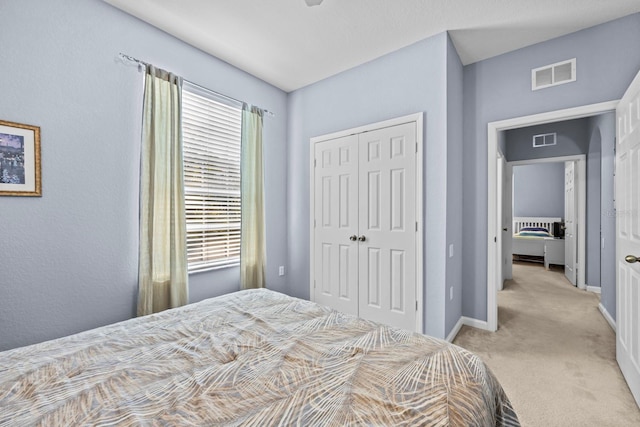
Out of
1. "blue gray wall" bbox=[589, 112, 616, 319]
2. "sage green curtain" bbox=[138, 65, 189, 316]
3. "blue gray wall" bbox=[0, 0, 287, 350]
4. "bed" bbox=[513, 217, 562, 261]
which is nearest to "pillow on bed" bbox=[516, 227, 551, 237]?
"bed" bbox=[513, 217, 562, 261]

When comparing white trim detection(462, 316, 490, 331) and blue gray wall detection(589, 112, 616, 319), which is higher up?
blue gray wall detection(589, 112, 616, 319)

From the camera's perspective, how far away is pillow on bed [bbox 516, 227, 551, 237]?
6.67 metres

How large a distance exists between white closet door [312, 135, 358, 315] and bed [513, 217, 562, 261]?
554 centimetres

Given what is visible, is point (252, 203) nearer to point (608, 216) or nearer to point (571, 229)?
point (608, 216)

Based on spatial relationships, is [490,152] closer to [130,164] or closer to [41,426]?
[130,164]

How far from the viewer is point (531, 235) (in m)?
6.71

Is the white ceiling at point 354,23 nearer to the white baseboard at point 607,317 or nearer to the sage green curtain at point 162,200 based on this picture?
the sage green curtain at point 162,200

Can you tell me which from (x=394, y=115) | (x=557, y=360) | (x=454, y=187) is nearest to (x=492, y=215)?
(x=454, y=187)

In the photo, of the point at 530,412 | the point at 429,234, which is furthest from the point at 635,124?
the point at 530,412

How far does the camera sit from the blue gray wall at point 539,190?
7109 millimetres

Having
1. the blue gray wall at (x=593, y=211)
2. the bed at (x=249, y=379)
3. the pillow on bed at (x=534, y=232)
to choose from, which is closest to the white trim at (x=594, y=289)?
the blue gray wall at (x=593, y=211)

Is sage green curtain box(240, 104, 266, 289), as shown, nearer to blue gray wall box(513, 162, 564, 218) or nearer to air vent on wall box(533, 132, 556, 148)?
air vent on wall box(533, 132, 556, 148)

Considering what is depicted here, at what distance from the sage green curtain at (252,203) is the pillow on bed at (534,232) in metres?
6.54

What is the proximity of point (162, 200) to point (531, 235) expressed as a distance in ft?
25.1
